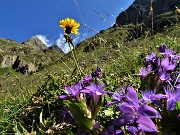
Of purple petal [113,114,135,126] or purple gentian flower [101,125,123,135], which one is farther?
purple gentian flower [101,125,123,135]

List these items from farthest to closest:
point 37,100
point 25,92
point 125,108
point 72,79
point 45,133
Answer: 1. point 25,92
2. point 72,79
3. point 37,100
4. point 45,133
5. point 125,108

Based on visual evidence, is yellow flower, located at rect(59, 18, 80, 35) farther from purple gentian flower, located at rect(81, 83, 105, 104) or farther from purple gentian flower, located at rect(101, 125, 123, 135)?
purple gentian flower, located at rect(101, 125, 123, 135)

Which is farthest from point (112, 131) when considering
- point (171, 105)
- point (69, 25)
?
point (69, 25)

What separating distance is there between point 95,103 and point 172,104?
489mm

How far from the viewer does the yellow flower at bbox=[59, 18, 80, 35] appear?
4.41 m

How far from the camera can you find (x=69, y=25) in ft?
14.5

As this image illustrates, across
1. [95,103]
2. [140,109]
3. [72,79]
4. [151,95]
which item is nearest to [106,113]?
[95,103]

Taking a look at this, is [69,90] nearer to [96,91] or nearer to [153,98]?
[96,91]

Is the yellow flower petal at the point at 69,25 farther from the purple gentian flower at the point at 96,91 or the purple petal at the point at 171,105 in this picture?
the purple petal at the point at 171,105

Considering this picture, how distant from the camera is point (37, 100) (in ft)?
12.3

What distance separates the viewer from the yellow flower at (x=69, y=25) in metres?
4.41

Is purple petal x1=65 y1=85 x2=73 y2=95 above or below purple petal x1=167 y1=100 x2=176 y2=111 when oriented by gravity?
above

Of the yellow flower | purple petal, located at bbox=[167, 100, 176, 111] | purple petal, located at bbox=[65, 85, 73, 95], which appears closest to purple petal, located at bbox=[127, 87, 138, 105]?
purple petal, located at bbox=[167, 100, 176, 111]

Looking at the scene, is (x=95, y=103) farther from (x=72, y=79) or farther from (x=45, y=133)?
(x=72, y=79)
